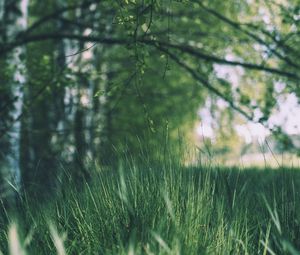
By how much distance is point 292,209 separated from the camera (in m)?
2.25

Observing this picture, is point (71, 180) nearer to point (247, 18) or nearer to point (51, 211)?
point (51, 211)

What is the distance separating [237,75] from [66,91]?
3.27m

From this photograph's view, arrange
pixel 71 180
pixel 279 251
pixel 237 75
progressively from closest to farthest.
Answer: pixel 279 251 < pixel 71 180 < pixel 237 75

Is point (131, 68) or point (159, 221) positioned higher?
point (131, 68)

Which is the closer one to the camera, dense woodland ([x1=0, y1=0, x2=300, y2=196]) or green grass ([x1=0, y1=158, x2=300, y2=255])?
green grass ([x1=0, y1=158, x2=300, y2=255])

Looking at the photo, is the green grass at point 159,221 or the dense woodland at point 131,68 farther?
the dense woodland at point 131,68

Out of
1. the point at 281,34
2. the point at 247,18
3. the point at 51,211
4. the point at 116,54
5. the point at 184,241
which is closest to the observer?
the point at 184,241

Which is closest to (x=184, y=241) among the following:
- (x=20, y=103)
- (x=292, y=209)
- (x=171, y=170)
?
(x=171, y=170)

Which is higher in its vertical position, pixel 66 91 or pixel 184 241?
pixel 66 91

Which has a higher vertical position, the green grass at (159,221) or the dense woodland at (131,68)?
the dense woodland at (131,68)

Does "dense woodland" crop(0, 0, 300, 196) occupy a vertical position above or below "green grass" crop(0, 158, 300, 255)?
above

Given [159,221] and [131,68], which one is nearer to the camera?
[159,221]

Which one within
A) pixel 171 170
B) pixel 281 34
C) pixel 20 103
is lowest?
pixel 171 170

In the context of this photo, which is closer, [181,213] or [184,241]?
[184,241]
